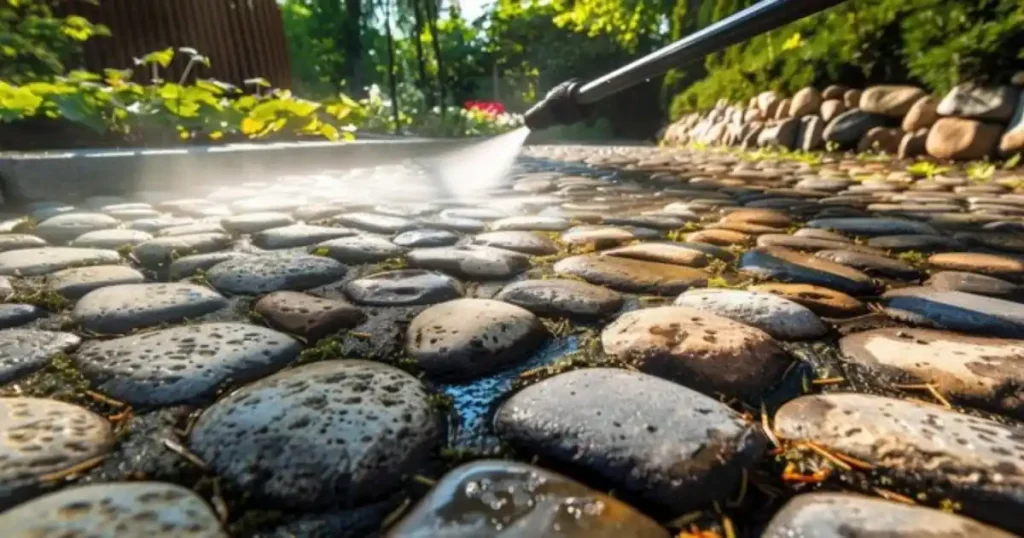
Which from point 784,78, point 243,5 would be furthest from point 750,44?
point 243,5

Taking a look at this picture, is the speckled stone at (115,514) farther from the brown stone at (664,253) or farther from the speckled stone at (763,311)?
the brown stone at (664,253)

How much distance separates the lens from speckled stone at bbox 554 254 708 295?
1.56m

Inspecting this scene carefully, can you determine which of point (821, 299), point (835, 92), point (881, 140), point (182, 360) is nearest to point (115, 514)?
point (182, 360)

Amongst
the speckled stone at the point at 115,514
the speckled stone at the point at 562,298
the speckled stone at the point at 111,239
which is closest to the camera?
the speckled stone at the point at 115,514

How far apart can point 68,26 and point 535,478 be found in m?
6.11

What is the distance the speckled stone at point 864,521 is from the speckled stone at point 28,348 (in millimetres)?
1135

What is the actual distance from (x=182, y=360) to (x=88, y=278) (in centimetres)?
73

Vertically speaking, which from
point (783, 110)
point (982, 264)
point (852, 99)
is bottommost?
point (982, 264)

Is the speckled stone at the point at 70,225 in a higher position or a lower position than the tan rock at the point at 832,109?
lower

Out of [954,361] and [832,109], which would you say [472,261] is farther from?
[832,109]

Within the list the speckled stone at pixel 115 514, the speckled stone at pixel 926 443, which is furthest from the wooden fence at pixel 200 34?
the speckled stone at pixel 926 443

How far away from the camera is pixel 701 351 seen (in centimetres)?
108

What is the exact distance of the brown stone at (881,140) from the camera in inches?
217

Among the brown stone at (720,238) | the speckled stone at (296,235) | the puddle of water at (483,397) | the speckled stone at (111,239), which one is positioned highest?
the speckled stone at (111,239)
